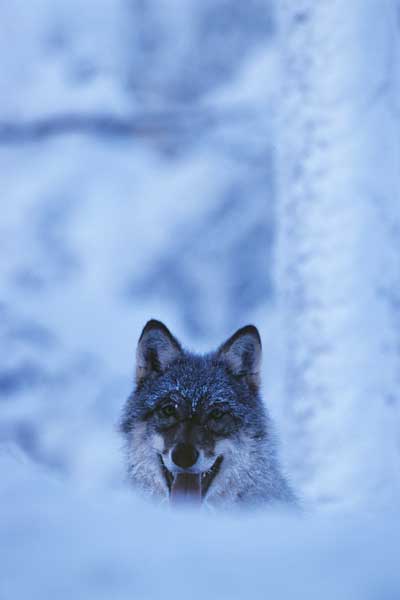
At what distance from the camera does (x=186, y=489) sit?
1.84 metres

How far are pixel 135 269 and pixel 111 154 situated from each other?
3.88 ft

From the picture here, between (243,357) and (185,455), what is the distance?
66cm

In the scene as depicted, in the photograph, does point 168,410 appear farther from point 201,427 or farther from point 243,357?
point 243,357

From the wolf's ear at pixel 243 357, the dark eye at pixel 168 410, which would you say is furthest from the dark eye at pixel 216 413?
the wolf's ear at pixel 243 357

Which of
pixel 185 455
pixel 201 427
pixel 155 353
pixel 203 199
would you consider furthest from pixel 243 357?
pixel 203 199

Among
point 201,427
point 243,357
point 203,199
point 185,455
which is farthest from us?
point 203,199

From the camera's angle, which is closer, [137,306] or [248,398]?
[248,398]

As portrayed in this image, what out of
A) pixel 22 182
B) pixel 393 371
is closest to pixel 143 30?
pixel 22 182

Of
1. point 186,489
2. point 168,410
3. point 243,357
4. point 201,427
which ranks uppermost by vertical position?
point 243,357

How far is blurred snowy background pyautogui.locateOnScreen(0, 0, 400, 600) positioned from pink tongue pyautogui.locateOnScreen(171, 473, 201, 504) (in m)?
0.24

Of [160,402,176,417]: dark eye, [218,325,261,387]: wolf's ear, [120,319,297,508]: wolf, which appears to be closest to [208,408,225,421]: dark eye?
[120,319,297,508]: wolf

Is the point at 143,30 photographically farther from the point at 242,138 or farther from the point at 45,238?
the point at 45,238

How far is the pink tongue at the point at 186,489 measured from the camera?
1.82 m

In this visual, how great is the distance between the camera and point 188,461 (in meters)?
1.80
